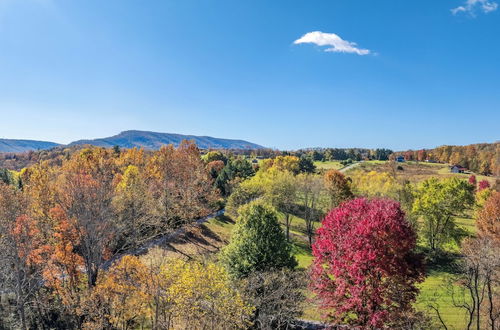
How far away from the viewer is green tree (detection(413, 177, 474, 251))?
40.6 meters

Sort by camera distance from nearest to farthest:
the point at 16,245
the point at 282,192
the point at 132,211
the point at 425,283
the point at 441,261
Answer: the point at 16,245
the point at 425,283
the point at 132,211
the point at 441,261
the point at 282,192

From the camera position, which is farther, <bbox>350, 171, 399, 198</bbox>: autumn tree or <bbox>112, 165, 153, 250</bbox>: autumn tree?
<bbox>350, 171, 399, 198</bbox>: autumn tree

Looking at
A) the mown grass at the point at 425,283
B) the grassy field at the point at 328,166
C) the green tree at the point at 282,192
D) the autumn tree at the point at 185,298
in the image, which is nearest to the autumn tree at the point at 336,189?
the mown grass at the point at 425,283

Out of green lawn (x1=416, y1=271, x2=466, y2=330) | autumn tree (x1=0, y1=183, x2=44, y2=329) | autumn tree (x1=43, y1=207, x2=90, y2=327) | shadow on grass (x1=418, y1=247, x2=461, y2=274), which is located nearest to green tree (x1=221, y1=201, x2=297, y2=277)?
autumn tree (x1=43, y1=207, x2=90, y2=327)

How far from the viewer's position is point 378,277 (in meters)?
16.4

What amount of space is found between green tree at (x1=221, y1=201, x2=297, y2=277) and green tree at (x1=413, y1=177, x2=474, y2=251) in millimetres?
28381

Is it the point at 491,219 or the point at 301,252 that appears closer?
the point at 491,219

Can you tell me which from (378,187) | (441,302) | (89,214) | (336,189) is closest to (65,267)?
(89,214)

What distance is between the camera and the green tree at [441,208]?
4056 cm

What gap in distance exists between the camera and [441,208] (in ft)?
134

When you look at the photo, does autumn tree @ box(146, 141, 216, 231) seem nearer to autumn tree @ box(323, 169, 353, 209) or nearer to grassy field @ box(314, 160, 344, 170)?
autumn tree @ box(323, 169, 353, 209)

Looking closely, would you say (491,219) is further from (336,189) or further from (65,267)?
(65,267)

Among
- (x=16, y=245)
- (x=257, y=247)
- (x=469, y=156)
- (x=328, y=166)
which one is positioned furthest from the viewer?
(x=469, y=156)

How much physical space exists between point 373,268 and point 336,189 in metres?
38.3
